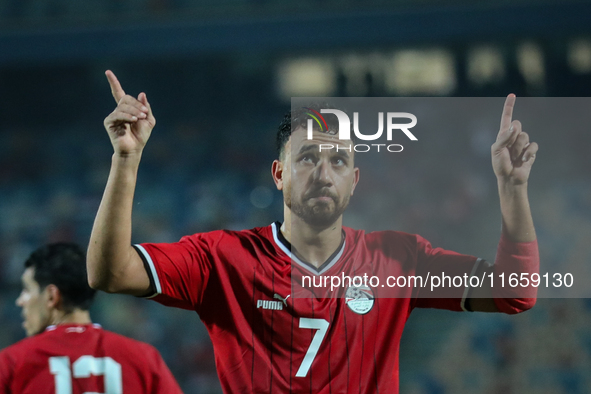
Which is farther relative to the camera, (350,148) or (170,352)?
(170,352)

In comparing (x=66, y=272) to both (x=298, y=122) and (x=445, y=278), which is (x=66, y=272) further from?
(x=445, y=278)

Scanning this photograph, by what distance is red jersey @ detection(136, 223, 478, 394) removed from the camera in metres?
1.94

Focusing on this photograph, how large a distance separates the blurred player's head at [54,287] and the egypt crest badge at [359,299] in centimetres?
110

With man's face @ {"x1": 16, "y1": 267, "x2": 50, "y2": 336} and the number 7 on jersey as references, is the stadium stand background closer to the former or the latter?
the number 7 on jersey

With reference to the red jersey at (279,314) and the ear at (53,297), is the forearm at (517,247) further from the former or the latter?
the ear at (53,297)

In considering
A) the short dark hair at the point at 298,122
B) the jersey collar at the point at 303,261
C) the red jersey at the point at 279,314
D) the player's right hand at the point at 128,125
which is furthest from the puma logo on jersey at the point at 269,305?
the player's right hand at the point at 128,125

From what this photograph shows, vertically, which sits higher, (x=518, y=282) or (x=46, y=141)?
(x=46, y=141)

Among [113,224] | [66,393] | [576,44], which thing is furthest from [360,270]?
[576,44]

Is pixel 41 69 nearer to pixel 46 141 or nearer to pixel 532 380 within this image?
pixel 46 141

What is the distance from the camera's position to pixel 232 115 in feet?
18.5

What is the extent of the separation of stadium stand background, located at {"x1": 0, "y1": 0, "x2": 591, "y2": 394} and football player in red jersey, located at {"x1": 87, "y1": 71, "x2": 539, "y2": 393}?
0.88 m

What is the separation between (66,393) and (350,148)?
58.3 inches

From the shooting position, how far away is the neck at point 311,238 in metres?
2.15

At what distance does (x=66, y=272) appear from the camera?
7.64 ft
